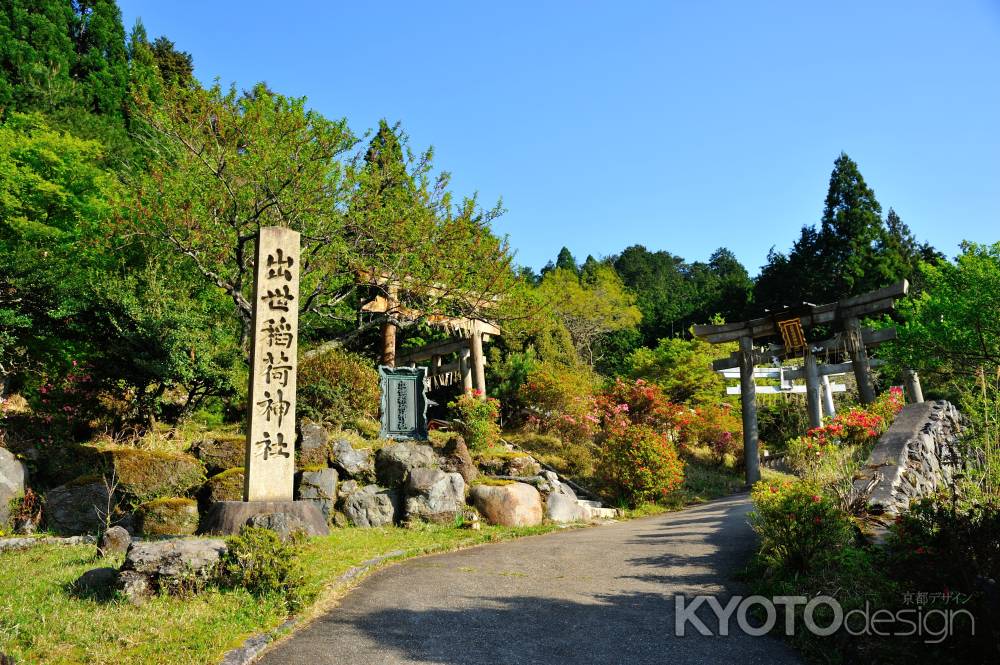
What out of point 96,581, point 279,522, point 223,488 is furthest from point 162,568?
point 223,488

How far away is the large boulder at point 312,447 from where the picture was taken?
11.6 m

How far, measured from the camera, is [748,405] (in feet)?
57.2

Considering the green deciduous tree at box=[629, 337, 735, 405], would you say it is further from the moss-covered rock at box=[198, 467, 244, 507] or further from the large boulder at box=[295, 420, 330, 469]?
the moss-covered rock at box=[198, 467, 244, 507]

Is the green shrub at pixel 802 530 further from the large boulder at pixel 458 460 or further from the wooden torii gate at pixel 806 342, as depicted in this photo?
the wooden torii gate at pixel 806 342

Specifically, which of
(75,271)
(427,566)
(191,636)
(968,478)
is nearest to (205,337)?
(75,271)

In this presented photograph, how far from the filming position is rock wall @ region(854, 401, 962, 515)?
24.1ft

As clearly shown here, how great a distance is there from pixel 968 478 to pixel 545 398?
12854mm

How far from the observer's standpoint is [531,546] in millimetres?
9211

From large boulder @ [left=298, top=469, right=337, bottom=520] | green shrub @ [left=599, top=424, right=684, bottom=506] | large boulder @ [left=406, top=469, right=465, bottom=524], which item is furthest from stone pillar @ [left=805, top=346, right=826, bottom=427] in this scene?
large boulder @ [left=298, top=469, right=337, bottom=520]

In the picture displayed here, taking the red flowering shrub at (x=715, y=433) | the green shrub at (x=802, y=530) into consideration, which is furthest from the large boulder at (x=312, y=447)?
the red flowering shrub at (x=715, y=433)

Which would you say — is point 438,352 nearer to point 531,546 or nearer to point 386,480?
point 386,480

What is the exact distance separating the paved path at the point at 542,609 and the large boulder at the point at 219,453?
5012 millimetres

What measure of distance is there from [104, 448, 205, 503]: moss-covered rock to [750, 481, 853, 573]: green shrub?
929 cm

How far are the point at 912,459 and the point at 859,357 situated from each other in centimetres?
825
